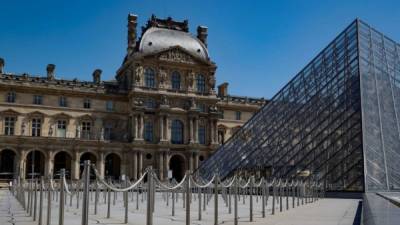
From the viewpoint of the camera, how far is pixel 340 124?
75.5ft

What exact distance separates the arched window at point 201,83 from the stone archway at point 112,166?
10.7m

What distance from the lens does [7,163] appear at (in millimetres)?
45125

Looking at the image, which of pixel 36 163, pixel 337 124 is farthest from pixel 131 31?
pixel 337 124

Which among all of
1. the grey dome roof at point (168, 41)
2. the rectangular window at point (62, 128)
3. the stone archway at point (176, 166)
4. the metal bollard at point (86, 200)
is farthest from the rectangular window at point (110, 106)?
the metal bollard at point (86, 200)

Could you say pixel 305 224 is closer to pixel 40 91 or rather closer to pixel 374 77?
pixel 374 77

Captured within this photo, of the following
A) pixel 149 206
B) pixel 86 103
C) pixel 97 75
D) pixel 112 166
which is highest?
pixel 97 75

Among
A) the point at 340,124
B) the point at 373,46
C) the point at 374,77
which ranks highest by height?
the point at 373,46

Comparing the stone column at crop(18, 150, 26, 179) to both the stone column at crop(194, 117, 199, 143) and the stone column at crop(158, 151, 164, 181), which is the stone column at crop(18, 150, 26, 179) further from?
the stone column at crop(194, 117, 199, 143)

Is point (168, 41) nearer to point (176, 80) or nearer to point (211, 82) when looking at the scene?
point (176, 80)

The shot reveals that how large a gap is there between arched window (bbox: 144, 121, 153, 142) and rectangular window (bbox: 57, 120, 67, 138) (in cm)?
740

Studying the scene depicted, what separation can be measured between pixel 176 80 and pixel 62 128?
39.2 feet

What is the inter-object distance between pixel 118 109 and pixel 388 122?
30938 mm

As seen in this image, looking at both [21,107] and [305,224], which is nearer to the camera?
[305,224]

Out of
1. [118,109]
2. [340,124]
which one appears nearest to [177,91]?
[118,109]
